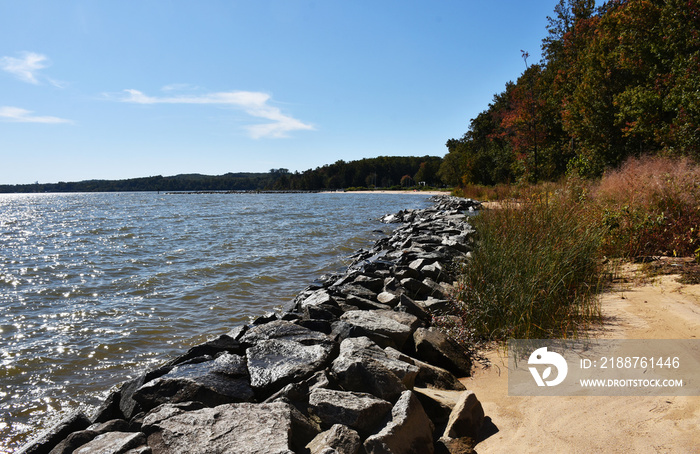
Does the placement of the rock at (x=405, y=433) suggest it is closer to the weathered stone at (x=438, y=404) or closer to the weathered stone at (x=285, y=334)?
the weathered stone at (x=438, y=404)

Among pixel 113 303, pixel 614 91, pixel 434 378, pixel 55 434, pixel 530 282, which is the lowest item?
pixel 113 303

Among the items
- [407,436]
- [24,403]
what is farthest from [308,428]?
[24,403]

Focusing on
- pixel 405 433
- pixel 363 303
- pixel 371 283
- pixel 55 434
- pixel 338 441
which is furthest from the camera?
pixel 371 283

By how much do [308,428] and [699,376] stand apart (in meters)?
2.71

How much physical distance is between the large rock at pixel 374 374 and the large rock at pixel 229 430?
44 centimetres

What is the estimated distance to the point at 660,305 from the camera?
438 cm

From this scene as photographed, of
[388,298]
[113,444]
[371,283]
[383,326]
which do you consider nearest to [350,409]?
[113,444]

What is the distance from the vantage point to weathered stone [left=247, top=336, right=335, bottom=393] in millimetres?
3061

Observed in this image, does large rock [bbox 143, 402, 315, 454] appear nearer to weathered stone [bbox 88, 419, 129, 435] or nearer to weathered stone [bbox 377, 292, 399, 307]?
weathered stone [bbox 88, 419, 129, 435]

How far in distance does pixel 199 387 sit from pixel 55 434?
933 millimetres

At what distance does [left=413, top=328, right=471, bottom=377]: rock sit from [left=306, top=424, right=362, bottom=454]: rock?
5.02ft

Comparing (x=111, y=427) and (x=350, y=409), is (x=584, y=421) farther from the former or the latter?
(x=111, y=427)

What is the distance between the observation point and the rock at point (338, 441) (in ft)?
7.20

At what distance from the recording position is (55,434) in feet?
8.88
